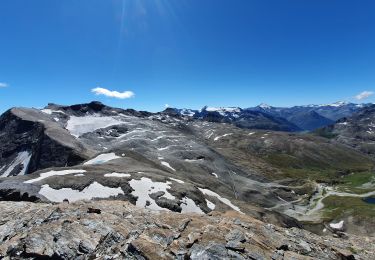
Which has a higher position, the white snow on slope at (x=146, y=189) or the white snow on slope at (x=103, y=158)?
the white snow on slope at (x=103, y=158)

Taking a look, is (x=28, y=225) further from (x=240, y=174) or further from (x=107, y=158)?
(x=240, y=174)

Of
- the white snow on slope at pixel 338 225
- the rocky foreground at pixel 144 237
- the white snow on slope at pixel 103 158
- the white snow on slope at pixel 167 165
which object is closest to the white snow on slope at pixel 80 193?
the rocky foreground at pixel 144 237

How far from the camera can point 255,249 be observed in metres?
24.9

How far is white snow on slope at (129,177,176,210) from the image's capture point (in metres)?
72.9

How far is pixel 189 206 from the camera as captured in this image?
76.6 meters

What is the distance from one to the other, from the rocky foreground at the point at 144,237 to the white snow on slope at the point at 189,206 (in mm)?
41892

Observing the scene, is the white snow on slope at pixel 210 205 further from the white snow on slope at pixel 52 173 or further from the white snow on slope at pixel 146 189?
the white snow on slope at pixel 52 173

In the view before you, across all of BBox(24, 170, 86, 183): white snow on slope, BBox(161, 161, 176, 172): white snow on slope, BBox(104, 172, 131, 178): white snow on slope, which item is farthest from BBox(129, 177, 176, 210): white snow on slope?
BBox(161, 161, 176, 172): white snow on slope

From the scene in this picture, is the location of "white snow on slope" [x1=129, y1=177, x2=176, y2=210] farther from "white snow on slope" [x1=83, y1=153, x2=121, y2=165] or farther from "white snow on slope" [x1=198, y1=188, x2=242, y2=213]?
"white snow on slope" [x1=83, y1=153, x2=121, y2=165]

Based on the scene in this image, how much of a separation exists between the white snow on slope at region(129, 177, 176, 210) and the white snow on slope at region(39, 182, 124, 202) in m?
3.83

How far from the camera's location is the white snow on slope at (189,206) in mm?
74938

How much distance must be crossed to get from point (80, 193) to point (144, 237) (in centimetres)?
4822

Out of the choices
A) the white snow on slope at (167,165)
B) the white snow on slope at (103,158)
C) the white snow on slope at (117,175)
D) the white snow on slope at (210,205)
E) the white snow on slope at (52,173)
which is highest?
the white snow on slope at (103,158)

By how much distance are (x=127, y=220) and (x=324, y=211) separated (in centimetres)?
14635
